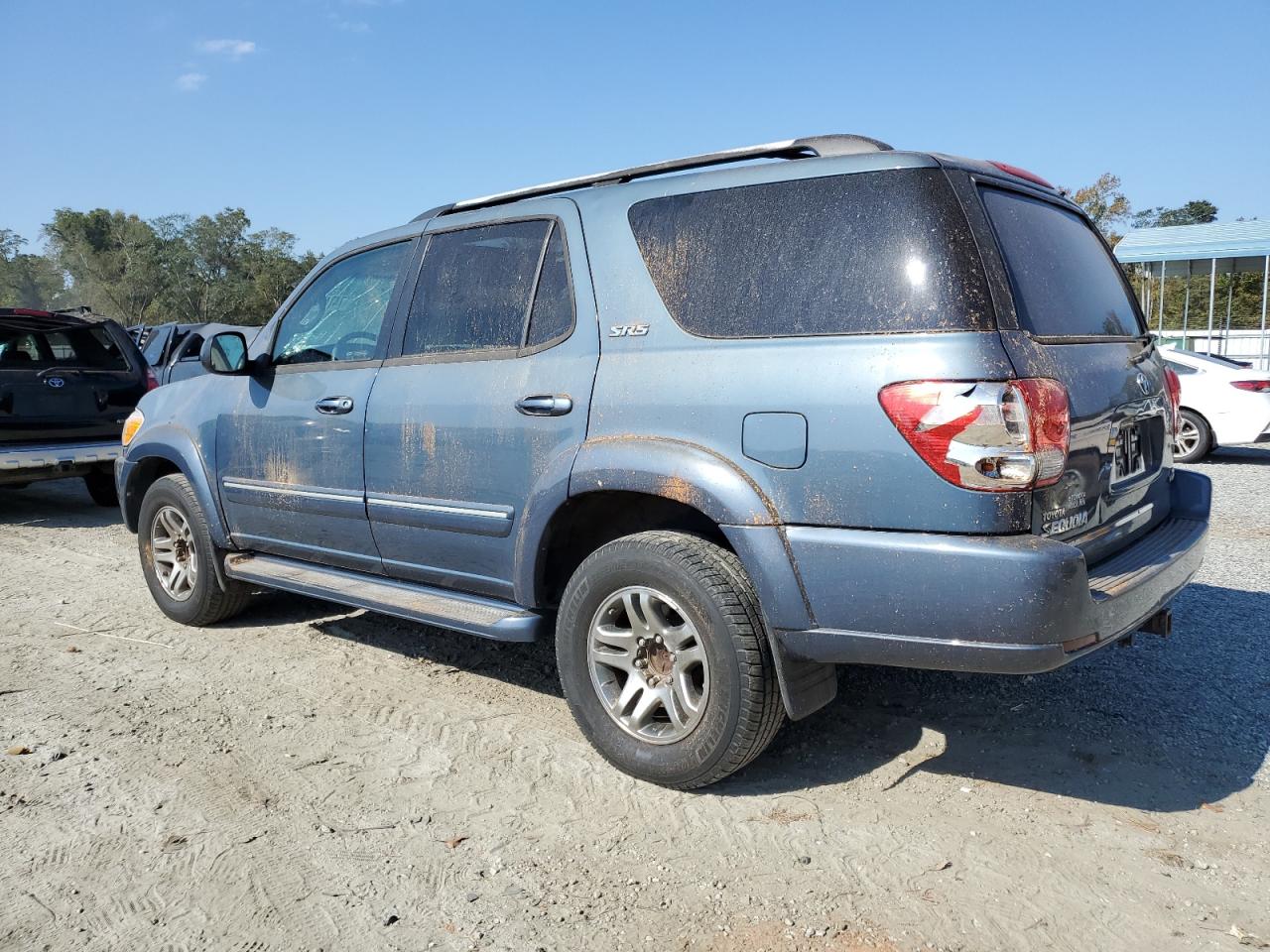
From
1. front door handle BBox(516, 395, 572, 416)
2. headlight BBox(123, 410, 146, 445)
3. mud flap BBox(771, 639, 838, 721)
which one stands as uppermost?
front door handle BBox(516, 395, 572, 416)

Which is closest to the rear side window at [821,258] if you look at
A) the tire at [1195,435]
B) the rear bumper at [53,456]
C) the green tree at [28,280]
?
the rear bumper at [53,456]

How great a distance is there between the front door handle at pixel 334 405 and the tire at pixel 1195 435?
404 inches

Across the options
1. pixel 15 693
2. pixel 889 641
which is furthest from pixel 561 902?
pixel 15 693

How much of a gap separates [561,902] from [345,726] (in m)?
1.53

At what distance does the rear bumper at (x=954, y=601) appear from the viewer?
257cm

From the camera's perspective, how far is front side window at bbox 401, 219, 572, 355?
3.64 meters

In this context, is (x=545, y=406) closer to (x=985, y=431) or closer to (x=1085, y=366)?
(x=985, y=431)

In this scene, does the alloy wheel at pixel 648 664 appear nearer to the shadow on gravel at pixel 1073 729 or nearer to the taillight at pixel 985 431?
the shadow on gravel at pixel 1073 729

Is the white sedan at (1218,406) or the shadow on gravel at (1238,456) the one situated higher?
the white sedan at (1218,406)

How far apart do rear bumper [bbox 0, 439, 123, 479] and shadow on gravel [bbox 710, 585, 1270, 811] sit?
260 inches

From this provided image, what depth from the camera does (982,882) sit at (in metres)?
2.66

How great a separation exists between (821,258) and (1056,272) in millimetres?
856

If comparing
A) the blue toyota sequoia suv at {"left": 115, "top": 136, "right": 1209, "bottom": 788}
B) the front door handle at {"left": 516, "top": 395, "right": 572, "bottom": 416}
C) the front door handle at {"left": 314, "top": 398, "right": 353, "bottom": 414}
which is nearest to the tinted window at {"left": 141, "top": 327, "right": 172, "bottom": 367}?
the front door handle at {"left": 314, "top": 398, "right": 353, "bottom": 414}

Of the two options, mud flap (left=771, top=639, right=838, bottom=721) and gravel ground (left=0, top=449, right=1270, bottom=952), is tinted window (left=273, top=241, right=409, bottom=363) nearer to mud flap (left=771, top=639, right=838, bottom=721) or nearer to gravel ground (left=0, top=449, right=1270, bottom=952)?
gravel ground (left=0, top=449, right=1270, bottom=952)
